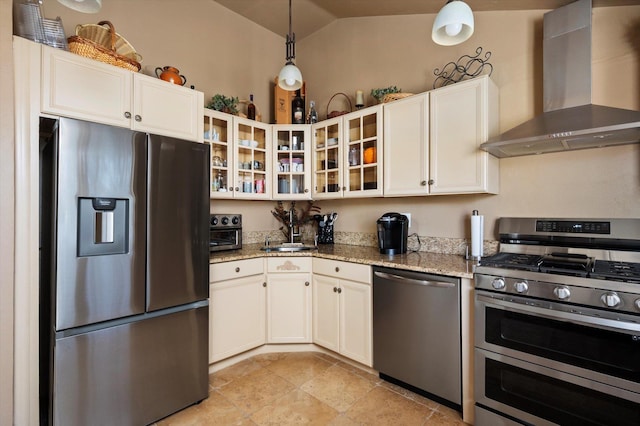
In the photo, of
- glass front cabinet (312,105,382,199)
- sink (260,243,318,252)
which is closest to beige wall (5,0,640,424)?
glass front cabinet (312,105,382,199)


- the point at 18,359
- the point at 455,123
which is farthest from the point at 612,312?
the point at 18,359

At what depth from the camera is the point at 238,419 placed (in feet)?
6.17

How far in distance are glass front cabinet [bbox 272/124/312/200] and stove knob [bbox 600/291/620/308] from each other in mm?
2288

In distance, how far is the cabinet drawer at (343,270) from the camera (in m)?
2.31

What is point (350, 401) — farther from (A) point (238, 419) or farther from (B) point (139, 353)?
(B) point (139, 353)

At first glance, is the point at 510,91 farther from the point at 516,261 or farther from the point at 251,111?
the point at 251,111

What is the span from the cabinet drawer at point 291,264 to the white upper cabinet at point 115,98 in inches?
47.0

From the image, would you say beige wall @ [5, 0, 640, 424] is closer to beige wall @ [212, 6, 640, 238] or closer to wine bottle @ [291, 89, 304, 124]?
beige wall @ [212, 6, 640, 238]

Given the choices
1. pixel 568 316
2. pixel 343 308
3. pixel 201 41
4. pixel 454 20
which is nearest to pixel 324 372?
pixel 343 308

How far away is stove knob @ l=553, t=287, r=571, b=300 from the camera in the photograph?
4.89 ft

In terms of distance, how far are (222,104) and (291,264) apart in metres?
1.57

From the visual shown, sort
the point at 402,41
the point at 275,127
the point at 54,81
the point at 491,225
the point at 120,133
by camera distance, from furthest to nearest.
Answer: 1. the point at 275,127
2. the point at 402,41
3. the point at 491,225
4. the point at 120,133
5. the point at 54,81

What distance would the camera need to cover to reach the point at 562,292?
1.50m

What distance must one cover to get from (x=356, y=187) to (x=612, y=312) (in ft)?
6.14
